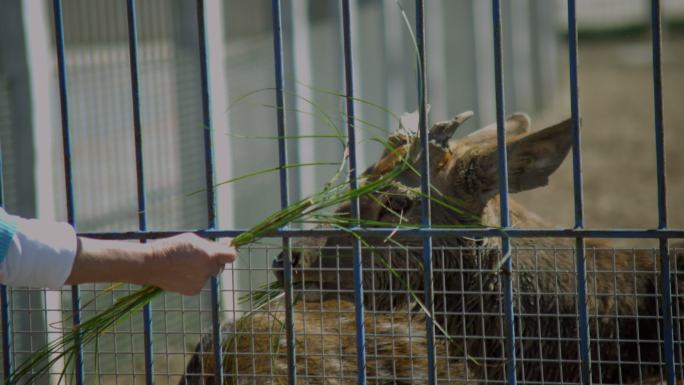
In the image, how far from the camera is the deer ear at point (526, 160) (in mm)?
4500

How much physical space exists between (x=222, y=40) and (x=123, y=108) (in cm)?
106

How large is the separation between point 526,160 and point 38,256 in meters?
2.39

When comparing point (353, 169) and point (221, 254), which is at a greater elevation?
point (353, 169)

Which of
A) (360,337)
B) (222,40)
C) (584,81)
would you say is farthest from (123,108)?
(584,81)

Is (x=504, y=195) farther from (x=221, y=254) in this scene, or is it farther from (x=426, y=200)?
(x=221, y=254)

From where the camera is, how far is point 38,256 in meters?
3.06

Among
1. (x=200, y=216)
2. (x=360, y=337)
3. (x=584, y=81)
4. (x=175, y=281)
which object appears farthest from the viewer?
(x=584, y=81)

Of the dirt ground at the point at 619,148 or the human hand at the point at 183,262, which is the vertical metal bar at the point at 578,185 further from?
the dirt ground at the point at 619,148

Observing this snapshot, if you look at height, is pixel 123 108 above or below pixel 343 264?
above

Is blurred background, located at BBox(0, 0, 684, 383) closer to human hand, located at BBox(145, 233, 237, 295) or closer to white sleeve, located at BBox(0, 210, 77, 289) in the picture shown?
human hand, located at BBox(145, 233, 237, 295)

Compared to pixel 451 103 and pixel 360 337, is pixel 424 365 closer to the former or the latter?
pixel 360 337

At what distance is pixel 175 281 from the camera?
325cm

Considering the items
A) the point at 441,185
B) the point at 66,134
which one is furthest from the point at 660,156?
the point at 66,134

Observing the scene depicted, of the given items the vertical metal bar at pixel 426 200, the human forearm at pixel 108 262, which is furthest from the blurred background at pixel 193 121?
the human forearm at pixel 108 262
